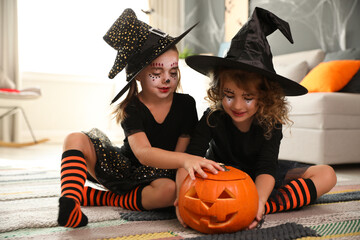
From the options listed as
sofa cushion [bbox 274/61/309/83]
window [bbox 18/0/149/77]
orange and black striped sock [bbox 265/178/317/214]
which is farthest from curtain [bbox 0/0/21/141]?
orange and black striped sock [bbox 265/178/317/214]

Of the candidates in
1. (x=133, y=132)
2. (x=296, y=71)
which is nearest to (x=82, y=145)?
(x=133, y=132)

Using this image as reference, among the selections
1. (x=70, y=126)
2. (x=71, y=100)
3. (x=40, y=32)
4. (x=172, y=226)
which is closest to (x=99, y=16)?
(x=40, y=32)

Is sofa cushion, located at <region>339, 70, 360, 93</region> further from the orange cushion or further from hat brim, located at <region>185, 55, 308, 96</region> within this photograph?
hat brim, located at <region>185, 55, 308, 96</region>

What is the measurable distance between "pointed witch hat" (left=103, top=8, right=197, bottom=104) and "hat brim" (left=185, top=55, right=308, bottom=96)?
13 centimetres

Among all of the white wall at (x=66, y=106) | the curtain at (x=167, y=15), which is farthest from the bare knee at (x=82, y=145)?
the curtain at (x=167, y=15)

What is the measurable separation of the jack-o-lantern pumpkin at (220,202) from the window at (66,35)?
4.10m

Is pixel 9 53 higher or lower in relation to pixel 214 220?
higher

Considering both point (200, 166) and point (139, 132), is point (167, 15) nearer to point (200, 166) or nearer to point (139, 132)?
point (139, 132)

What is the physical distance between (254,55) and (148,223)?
616 millimetres

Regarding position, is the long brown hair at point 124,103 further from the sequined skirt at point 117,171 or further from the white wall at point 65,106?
the white wall at point 65,106

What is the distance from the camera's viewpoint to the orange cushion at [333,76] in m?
2.72

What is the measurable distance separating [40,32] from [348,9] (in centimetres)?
362

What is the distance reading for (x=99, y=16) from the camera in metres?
5.12

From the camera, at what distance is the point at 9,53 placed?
4484 millimetres
